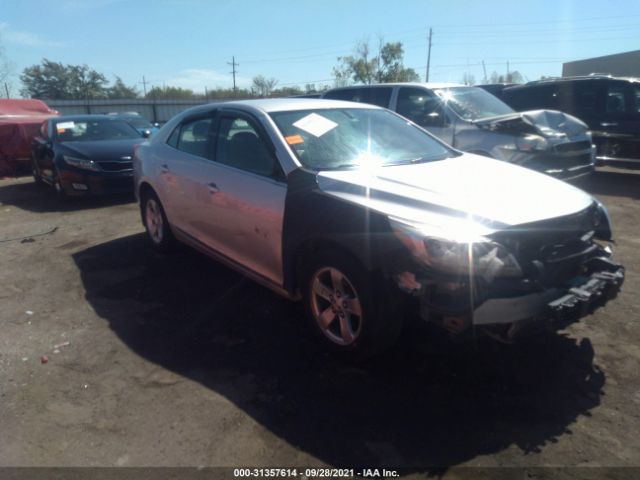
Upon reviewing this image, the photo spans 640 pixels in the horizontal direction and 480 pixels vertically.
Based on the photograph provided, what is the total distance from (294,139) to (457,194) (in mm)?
1327

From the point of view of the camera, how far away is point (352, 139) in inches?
159

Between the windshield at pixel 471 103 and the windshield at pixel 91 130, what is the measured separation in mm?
6026

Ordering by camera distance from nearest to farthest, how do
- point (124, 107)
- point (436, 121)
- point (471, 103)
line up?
point (436, 121), point (471, 103), point (124, 107)

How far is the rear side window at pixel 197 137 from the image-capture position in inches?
178

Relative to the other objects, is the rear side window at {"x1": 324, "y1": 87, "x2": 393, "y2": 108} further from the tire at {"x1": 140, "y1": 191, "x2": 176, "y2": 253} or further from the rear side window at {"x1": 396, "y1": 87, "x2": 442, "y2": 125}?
the tire at {"x1": 140, "y1": 191, "x2": 176, "y2": 253}

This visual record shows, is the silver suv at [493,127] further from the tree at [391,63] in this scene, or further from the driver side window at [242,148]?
the tree at [391,63]

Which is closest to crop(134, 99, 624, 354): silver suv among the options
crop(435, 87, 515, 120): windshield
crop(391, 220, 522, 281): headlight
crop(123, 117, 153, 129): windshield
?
crop(391, 220, 522, 281): headlight

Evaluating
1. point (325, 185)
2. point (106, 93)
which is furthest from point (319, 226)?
point (106, 93)

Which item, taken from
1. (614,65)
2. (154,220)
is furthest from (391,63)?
(154,220)

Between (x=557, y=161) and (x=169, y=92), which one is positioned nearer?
(x=557, y=161)

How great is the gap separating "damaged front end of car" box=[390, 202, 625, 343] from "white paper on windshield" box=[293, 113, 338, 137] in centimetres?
137

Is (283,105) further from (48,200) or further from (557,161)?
(48,200)

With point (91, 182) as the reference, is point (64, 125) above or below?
above

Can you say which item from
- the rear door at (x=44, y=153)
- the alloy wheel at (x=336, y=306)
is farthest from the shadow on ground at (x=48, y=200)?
the alloy wheel at (x=336, y=306)
